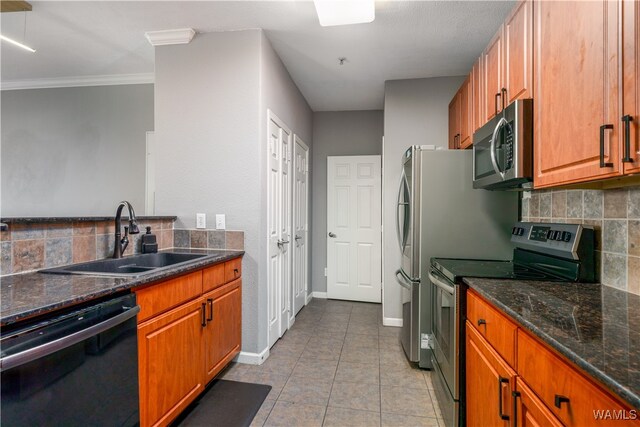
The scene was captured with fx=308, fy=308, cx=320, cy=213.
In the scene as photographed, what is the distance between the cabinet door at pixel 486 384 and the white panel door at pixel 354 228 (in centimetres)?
266

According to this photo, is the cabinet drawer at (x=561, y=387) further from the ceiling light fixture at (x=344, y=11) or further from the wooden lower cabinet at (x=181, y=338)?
the ceiling light fixture at (x=344, y=11)

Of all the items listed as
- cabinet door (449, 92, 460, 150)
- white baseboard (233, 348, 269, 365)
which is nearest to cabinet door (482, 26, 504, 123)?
cabinet door (449, 92, 460, 150)

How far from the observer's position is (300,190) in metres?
3.77

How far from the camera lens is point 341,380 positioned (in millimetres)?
2203

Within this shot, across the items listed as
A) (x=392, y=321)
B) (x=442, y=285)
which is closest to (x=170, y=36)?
(x=442, y=285)

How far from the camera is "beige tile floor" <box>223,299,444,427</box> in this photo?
1.80m

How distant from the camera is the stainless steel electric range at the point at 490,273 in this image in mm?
1443

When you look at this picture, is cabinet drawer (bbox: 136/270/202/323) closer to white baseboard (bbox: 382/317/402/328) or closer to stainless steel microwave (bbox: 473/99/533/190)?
stainless steel microwave (bbox: 473/99/533/190)

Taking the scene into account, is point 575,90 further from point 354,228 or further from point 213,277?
point 354,228

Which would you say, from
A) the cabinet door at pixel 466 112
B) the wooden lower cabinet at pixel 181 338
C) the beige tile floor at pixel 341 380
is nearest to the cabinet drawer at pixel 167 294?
the wooden lower cabinet at pixel 181 338

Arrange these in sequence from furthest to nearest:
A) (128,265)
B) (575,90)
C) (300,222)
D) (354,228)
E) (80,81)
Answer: (354,228) → (300,222) → (80,81) → (128,265) → (575,90)

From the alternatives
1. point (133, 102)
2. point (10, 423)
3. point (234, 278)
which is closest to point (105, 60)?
point (133, 102)

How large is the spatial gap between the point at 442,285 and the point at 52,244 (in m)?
2.13

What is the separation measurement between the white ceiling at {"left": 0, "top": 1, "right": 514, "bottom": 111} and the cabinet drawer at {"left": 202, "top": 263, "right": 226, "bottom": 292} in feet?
5.97
